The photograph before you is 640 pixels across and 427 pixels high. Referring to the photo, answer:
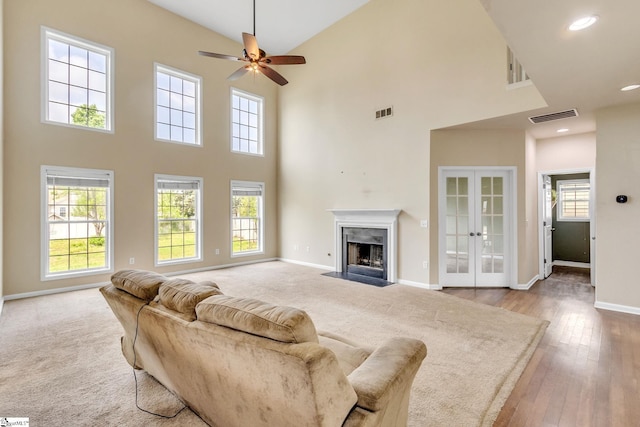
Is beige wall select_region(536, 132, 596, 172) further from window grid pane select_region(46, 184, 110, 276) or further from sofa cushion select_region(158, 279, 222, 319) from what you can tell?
window grid pane select_region(46, 184, 110, 276)

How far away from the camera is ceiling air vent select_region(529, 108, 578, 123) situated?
441 centimetres

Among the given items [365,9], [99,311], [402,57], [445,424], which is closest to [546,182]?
[402,57]

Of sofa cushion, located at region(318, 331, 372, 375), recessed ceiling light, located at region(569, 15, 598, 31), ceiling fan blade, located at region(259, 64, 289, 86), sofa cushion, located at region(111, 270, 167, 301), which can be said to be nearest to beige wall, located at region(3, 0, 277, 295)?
ceiling fan blade, located at region(259, 64, 289, 86)

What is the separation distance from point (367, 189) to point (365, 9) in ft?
12.2

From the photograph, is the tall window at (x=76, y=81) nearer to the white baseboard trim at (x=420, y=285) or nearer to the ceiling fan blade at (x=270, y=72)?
the ceiling fan blade at (x=270, y=72)

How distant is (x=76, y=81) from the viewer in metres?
5.54

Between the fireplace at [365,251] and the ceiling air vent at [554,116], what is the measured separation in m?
3.02

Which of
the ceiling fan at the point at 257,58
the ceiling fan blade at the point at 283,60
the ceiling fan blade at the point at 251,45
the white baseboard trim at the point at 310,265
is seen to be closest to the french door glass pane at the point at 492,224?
the white baseboard trim at the point at 310,265

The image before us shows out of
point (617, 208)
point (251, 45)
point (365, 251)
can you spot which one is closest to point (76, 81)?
point (251, 45)

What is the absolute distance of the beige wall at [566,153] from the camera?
543 cm

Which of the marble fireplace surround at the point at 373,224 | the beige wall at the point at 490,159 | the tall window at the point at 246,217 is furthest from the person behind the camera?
the tall window at the point at 246,217

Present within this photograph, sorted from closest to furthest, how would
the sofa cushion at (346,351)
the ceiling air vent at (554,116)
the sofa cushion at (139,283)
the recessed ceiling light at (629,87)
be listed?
the sofa cushion at (346,351) → the sofa cushion at (139,283) → the recessed ceiling light at (629,87) → the ceiling air vent at (554,116)

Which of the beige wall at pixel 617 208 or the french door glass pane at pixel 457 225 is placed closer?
the beige wall at pixel 617 208

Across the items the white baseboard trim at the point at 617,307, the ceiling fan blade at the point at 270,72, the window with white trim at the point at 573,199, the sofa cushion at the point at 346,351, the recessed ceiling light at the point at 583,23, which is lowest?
the white baseboard trim at the point at 617,307
